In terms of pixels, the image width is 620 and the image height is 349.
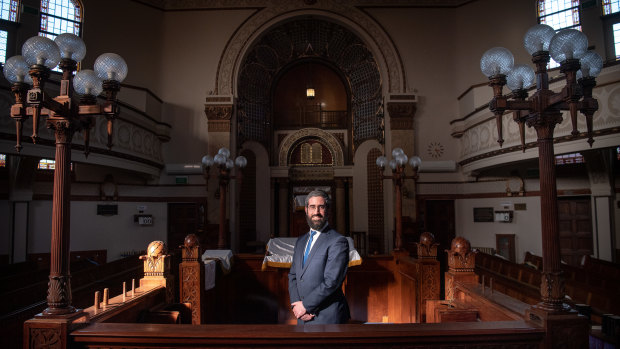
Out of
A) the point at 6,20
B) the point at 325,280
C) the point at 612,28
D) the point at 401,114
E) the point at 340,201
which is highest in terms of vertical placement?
the point at 6,20

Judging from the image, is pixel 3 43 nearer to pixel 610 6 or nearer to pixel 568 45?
pixel 568 45

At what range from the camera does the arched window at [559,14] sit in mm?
11375

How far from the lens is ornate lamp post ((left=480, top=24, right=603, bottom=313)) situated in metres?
3.23

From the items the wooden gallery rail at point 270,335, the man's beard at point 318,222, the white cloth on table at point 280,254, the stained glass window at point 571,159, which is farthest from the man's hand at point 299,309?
the stained glass window at point 571,159

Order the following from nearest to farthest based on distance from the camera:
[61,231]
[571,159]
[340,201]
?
1. [61,231]
2. [571,159]
3. [340,201]

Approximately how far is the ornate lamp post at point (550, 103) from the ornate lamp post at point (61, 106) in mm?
3699

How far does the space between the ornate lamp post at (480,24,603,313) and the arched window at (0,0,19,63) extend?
452 inches

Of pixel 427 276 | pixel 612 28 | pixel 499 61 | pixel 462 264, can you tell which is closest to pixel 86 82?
pixel 499 61

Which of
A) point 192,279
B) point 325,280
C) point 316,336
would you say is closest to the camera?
point 316,336

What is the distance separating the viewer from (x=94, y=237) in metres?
12.7

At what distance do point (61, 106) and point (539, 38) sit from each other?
4.31 metres

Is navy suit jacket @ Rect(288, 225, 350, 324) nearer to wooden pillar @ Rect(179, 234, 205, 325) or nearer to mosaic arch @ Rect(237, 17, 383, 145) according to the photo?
wooden pillar @ Rect(179, 234, 205, 325)

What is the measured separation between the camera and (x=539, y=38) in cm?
362

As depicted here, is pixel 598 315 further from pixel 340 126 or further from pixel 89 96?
pixel 340 126
